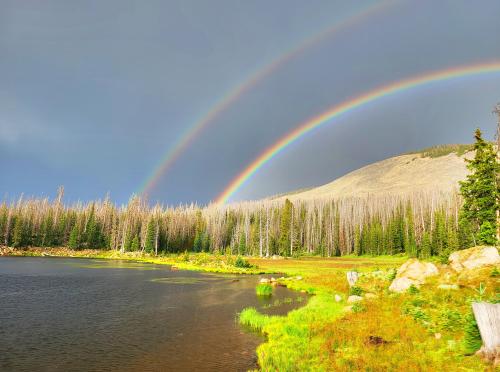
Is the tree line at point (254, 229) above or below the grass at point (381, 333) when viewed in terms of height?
above

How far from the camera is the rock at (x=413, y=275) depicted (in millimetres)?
26938

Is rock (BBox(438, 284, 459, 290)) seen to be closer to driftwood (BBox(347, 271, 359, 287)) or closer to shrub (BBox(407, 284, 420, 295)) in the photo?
shrub (BBox(407, 284, 420, 295))

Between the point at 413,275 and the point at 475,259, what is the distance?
4.59m

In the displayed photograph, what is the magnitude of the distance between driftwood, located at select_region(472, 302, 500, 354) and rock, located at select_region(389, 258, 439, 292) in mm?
14807

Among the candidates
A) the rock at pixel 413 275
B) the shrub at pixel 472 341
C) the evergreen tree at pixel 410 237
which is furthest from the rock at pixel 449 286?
the evergreen tree at pixel 410 237

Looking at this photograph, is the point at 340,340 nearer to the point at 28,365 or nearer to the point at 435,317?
the point at 435,317

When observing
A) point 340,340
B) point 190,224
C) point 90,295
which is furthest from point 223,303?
point 190,224

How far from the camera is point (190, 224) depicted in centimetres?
17675

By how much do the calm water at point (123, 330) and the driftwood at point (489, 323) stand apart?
32.6 feet

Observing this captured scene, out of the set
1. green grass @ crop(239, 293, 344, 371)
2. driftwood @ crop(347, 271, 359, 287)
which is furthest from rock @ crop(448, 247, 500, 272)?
green grass @ crop(239, 293, 344, 371)

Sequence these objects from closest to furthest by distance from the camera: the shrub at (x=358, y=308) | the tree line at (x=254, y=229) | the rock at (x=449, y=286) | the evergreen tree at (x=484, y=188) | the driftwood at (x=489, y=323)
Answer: the driftwood at (x=489, y=323) → the rock at (x=449, y=286) → the shrub at (x=358, y=308) → the evergreen tree at (x=484, y=188) → the tree line at (x=254, y=229)

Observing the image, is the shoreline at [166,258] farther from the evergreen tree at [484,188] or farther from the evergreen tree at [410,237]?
the evergreen tree at [410,237]

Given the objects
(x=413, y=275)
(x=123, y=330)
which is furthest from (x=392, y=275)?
(x=123, y=330)

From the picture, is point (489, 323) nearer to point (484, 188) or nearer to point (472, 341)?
point (472, 341)
